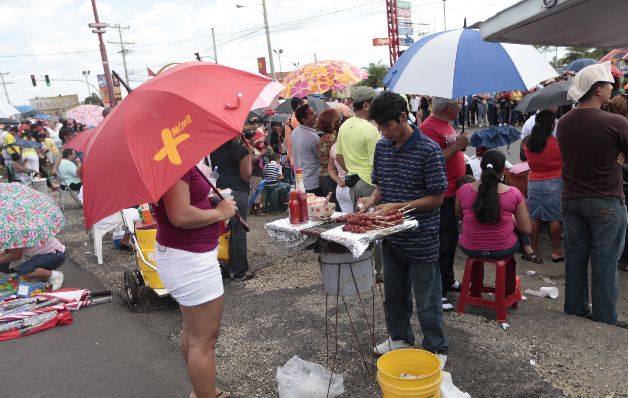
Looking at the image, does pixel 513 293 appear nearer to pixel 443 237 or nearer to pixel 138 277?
pixel 443 237

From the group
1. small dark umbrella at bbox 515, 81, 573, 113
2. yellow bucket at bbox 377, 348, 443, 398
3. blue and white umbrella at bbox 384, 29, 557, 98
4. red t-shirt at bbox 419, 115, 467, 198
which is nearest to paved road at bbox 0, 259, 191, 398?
yellow bucket at bbox 377, 348, 443, 398

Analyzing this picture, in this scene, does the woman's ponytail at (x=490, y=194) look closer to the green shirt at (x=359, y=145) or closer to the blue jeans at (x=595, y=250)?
the blue jeans at (x=595, y=250)

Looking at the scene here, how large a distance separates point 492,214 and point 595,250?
0.87m

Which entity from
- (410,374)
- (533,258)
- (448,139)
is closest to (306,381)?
→ (410,374)

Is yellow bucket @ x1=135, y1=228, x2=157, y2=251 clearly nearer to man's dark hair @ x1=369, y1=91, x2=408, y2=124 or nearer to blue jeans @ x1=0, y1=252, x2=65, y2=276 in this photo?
blue jeans @ x1=0, y1=252, x2=65, y2=276

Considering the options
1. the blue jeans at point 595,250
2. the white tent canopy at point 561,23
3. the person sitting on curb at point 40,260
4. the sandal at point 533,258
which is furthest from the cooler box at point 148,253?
the sandal at point 533,258

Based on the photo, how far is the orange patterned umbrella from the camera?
8.59 m

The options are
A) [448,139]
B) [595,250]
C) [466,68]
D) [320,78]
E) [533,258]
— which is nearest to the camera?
[595,250]

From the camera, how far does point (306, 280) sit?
5641 mm

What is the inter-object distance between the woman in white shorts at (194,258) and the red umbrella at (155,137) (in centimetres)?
28

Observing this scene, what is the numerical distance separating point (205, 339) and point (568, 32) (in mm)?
2921

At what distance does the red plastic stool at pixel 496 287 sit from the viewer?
418 centimetres

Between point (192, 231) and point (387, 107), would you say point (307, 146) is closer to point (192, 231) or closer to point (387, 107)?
point (387, 107)

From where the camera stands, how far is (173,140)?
241cm
